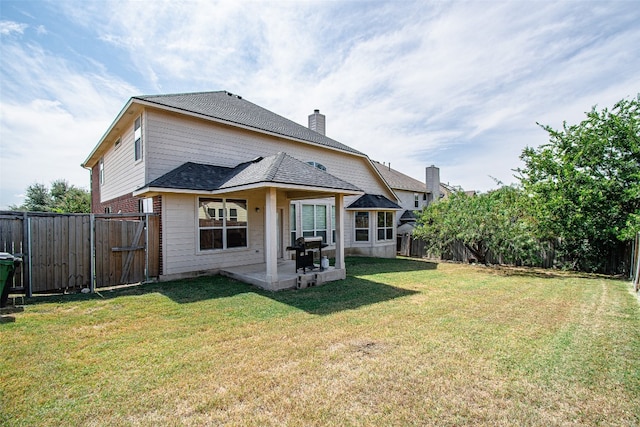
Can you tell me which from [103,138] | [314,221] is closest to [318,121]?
[314,221]

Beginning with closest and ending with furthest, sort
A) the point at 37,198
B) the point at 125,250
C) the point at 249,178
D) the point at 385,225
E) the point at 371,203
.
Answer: the point at 249,178, the point at 125,250, the point at 371,203, the point at 385,225, the point at 37,198

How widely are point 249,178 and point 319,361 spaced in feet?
19.0

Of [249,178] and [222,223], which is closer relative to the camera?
[249,178]

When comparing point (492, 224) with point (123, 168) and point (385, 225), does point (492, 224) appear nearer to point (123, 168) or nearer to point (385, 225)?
point (385, 225)

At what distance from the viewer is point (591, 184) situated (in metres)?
11.1

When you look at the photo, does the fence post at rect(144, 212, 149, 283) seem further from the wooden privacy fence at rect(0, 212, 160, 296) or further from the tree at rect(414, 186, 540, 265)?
the tree at rect(414, 186, 540, 265)

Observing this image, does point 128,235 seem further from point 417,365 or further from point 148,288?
point 417,365

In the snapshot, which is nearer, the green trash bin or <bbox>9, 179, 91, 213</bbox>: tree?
the green trash bin

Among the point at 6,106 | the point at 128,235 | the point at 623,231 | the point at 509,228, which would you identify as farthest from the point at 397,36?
the point at 6,106

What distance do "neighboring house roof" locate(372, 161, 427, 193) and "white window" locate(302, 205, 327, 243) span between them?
37.0ft

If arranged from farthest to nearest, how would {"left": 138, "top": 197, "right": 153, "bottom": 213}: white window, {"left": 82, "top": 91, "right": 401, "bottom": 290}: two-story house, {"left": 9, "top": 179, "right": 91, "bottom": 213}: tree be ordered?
1. {"left": 9, "top": 179, "right": 91, "bottom": 213}: tree
2. {"left": 138, "top": 197, "right": 153, "bottom": 213}: white window
3. {"left": 82, "top": 91, "right": 401, "bottom": 290}: two-story house

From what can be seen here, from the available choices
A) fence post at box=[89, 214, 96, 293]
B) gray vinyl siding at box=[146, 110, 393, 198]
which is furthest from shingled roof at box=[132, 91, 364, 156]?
fence post at box=[89, 214, 96, 293]

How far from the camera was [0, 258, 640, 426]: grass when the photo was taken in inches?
116

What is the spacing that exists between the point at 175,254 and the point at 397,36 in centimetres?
1017
